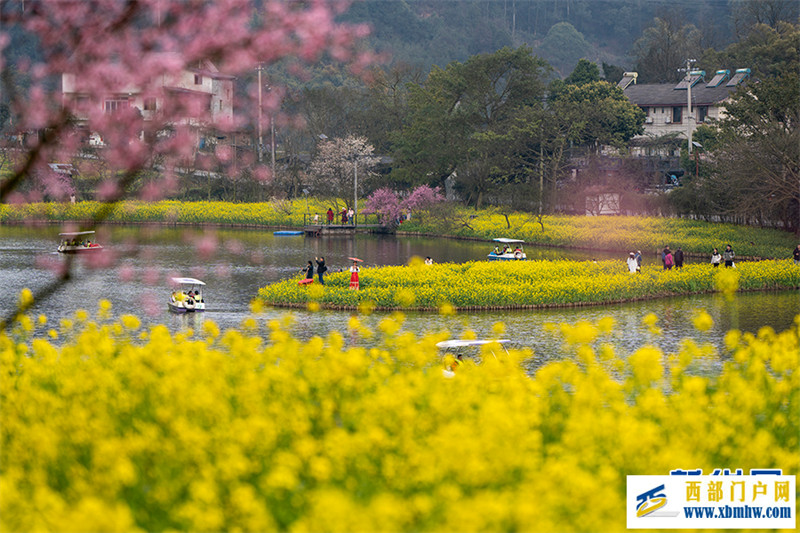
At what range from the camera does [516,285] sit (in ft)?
133

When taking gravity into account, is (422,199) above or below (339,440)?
above

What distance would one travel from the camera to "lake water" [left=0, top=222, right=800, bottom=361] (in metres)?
33.1

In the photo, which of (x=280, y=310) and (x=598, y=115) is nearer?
(x=280, y=310)

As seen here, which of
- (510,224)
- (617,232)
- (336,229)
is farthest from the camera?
(336,229)

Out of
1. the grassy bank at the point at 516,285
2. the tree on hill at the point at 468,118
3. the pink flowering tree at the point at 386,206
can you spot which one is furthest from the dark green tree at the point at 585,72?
the grassy bank at the point at 516,285

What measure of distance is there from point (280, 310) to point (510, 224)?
43.5 m

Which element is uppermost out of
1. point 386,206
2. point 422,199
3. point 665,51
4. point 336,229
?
point 665,51

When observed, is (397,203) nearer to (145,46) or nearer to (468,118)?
(468,118)

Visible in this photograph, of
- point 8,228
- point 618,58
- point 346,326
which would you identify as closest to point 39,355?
point 346,326

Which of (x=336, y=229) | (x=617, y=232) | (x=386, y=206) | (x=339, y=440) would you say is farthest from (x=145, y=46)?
(x=386, y=206)

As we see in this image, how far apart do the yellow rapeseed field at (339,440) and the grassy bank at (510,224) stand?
3829 cm

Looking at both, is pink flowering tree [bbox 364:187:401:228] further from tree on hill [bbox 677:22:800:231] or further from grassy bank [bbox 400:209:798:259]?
tree on hill [bbox 677:22:800:231]

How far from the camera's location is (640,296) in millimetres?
42125

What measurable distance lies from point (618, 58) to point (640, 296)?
535 ft
